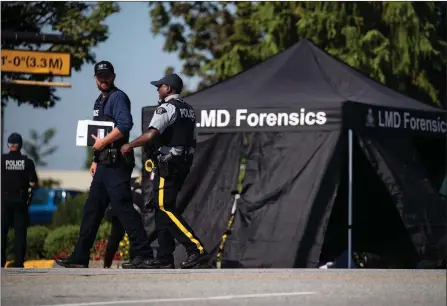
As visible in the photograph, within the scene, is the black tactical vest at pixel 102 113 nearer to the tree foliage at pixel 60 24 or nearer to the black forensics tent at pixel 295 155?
the black forensics tent at pixel 295 155

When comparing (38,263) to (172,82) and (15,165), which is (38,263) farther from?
(172,82)

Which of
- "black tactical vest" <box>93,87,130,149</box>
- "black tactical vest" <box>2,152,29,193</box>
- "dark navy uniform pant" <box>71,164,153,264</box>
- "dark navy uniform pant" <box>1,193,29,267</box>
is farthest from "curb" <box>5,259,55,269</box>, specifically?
"black tactical vest" <box>93,87,130,149</box>

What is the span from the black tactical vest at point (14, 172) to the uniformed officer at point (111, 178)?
12.0 feet

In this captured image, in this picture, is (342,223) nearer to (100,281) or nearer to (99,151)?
(99,151)

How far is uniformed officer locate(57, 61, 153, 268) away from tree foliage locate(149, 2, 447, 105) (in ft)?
56.8

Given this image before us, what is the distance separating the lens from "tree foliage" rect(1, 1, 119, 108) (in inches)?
1029

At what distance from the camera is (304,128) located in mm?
14961

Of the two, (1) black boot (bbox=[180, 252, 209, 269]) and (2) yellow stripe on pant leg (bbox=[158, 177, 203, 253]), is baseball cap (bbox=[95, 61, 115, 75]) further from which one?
(1) black boot (bbox=[180, 252, 209, 269])

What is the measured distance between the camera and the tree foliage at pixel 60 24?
85.8 feet

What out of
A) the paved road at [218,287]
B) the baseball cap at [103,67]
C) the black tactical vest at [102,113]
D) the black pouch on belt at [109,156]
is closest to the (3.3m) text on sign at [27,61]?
the black tactical vest at [102,113]

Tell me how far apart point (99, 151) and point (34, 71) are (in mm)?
4359

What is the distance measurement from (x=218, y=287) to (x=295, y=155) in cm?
590

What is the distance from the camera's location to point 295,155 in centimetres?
1511

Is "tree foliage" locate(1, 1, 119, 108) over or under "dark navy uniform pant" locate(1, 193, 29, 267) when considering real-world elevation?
over
